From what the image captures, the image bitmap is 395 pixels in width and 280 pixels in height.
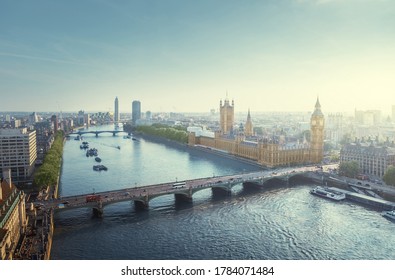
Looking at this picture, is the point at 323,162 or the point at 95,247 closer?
the point at 95,247

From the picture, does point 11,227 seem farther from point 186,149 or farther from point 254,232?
point 186,149

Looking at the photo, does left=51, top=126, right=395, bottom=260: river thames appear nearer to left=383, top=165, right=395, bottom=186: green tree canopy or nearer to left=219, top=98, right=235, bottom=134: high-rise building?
left=383, top=165, right=395, bottom=186: green tree canopy

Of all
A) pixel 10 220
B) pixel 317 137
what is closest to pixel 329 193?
A: pixel 317 137

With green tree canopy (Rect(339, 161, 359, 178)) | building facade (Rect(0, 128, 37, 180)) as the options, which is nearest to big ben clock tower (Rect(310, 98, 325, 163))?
green tree canopy (Rect(339, 161, 359, 178))

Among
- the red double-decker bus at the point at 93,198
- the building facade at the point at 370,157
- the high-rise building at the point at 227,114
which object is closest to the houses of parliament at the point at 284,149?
the building facade at the point at 370,157

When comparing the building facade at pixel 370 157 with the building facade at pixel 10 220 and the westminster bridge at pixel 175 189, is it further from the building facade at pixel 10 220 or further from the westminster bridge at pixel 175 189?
the building facade at pixel 10 220

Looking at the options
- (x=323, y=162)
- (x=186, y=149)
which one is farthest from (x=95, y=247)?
(x=186, y=149)
